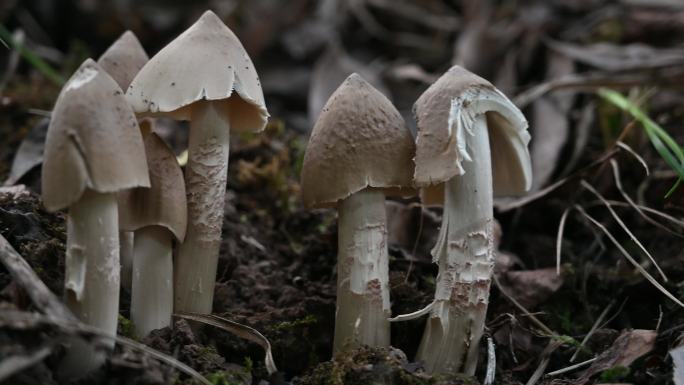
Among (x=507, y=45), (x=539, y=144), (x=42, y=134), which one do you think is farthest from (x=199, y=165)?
(x=507, y=45)

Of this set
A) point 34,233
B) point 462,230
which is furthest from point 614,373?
point 34,233

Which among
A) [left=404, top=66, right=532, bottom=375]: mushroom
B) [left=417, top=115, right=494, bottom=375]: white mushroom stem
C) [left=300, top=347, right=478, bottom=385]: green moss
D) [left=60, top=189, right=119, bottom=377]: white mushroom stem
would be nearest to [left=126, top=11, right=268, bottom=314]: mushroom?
[left=60, top=189, right=119, bottom=377]: white mushroom stem

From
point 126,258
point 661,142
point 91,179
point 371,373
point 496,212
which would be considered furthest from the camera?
Result: point 496,212

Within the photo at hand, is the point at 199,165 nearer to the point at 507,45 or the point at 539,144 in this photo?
the point at 539,144

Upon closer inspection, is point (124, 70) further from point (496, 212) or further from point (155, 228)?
point (496, 212)

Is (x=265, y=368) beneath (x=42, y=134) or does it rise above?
beneath

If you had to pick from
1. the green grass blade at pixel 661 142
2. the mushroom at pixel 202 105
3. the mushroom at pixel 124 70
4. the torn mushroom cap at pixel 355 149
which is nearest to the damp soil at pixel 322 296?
the mushroom at pixel 124 70
